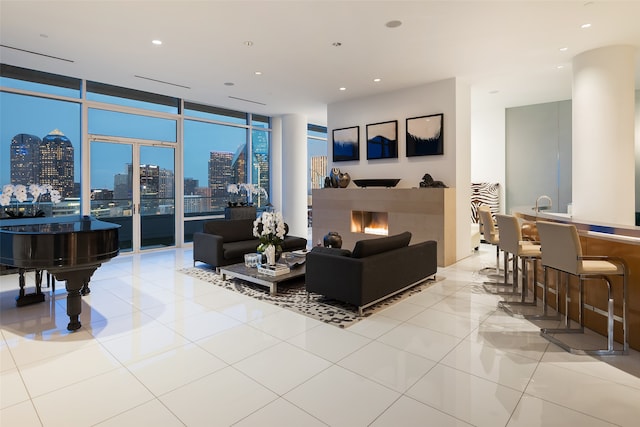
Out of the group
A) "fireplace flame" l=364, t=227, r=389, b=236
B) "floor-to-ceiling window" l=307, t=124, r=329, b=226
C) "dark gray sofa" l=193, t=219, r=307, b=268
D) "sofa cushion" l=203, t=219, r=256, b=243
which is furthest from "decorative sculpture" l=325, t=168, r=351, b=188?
"sofa cushion" l=203, t=219, r=256, b=243

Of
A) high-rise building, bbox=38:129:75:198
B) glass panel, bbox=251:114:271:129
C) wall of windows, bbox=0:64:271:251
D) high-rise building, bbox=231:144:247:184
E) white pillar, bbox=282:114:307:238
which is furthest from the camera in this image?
glass panel, bbox=251:114:271:129

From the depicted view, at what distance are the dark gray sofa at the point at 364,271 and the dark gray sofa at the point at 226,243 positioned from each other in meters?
1.92

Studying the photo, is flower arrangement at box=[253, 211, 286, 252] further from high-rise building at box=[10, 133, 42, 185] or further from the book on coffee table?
high-rise building at box=[10, 133, 42, 185]

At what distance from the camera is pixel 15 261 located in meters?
3.25

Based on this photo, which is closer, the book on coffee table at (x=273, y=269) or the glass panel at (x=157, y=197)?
the book on coffee table at (x=273, y=269)

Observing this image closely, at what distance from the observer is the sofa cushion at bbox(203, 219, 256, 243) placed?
6.32m

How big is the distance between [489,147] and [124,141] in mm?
9256

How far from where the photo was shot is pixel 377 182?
7.62 meters

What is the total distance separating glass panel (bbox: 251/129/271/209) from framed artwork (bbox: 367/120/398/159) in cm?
385

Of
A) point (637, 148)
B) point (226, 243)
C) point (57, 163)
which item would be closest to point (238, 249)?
point (226, 243)

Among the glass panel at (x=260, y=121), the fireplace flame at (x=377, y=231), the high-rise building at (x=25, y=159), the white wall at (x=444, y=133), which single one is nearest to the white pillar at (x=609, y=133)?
the white wall at (x=444, y=133)

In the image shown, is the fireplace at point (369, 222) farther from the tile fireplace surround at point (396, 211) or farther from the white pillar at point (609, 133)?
the white pillar at point (609, 133)

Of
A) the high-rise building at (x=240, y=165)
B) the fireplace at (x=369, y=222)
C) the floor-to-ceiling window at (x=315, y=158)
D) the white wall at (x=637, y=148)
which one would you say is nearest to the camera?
the fireplace at (x=369, y=222)

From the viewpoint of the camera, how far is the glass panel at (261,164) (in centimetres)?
1040
